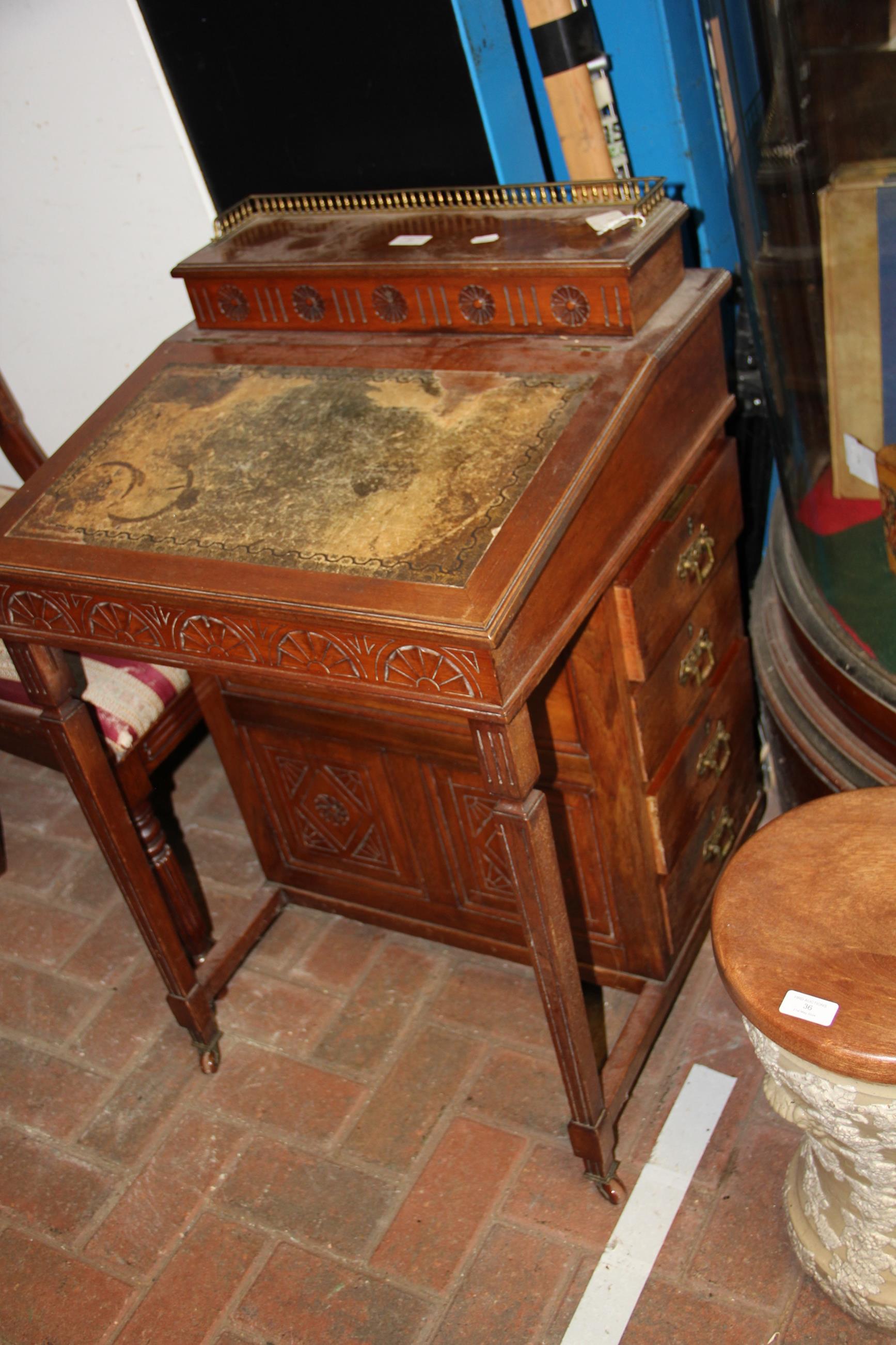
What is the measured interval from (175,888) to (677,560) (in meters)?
1.34

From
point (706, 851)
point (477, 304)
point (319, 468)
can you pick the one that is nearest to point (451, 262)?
point (477, 304)

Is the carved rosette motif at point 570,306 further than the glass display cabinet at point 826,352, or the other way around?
the carved rosette motif at point 570,306

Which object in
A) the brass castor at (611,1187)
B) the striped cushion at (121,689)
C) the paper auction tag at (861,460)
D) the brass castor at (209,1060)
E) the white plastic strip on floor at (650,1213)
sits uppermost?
the paper auction tag at (861,460)

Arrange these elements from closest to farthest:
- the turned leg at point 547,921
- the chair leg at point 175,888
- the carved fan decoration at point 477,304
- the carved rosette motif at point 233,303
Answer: the turned leg at point 547,921, the carved fan decoration at point 477,304, the carved rosette motif at point 233,303, the chair leg at point 175,888

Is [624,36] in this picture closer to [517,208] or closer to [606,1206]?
[517,208]

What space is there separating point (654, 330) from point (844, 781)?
92cm

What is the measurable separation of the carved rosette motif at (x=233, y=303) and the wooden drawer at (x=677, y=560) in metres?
0.89

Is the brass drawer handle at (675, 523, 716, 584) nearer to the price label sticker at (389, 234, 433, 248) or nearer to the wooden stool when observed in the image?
the wooden stool

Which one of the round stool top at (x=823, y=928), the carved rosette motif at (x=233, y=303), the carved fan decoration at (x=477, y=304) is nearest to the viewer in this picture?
the round stool top at (x=823, y=928)

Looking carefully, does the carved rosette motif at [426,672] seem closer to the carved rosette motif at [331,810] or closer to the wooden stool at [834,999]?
the wooden stool at [834,999]

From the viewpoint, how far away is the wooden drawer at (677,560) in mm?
2125

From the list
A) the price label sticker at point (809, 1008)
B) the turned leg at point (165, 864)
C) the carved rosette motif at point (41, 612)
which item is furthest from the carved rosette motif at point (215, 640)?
the price label sticker at point (809, 1008)

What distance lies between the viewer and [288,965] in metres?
2.97

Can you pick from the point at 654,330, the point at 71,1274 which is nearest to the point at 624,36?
the point at 654,330
